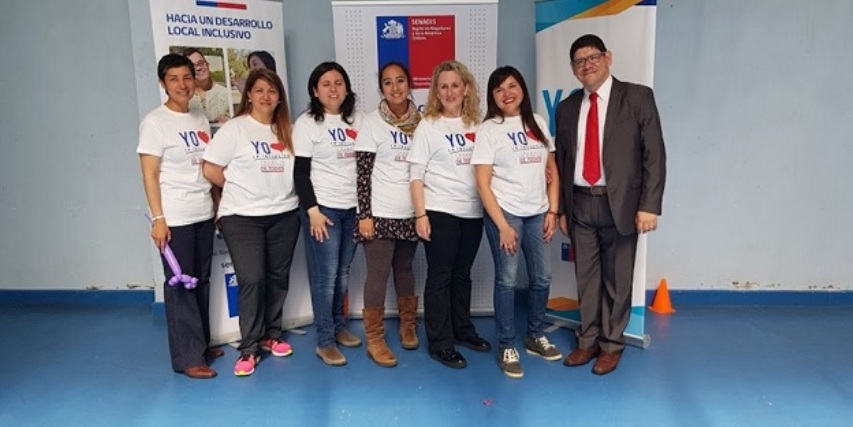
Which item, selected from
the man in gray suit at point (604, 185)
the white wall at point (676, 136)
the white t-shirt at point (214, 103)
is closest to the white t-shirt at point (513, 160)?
the man in gray suit at point (604, 185)

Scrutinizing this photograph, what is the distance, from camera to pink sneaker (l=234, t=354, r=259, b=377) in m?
2.93

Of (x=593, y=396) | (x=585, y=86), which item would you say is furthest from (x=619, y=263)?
(x=585, y=86)

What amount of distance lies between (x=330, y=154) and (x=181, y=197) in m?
0.74

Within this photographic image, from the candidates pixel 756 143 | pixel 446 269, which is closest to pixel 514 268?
pixel 446 269

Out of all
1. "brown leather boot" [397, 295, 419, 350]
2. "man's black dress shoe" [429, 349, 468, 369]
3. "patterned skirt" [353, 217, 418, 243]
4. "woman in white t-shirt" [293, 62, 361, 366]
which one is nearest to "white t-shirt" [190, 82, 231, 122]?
"woman in white t-shirt" [293, 62, 361, 366]

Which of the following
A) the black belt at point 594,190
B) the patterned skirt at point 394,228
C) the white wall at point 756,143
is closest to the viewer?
the black belt at point 594,190

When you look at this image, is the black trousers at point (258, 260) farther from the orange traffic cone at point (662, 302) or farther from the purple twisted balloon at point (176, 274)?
the orange traffic cone at point (662, 302)

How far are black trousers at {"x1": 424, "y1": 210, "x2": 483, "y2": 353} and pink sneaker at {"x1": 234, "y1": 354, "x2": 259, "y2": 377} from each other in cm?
92

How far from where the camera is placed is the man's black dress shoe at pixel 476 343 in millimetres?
3168

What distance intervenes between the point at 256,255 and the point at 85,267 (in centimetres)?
197

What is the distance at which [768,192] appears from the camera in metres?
3.73

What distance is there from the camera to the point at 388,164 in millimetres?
2869

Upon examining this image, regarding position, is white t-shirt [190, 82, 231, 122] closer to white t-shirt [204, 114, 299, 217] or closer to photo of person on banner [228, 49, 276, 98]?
photo of person on banner [228, 49, 276, 98]

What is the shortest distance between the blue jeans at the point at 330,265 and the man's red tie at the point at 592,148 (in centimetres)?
120
